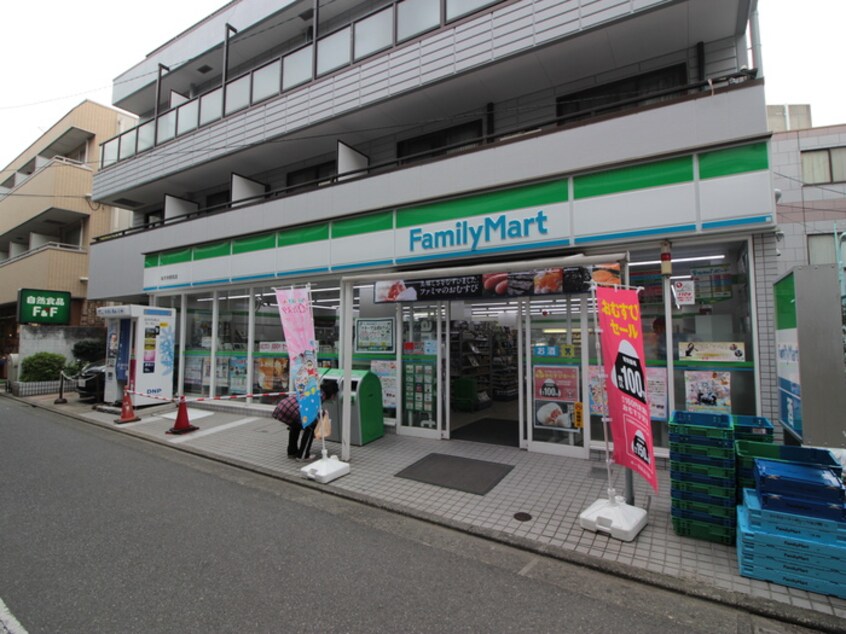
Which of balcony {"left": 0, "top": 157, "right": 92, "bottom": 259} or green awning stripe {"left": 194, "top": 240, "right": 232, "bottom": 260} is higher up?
balcony {"left": 0, "top": 157, "right": 92, "bottom": 259}

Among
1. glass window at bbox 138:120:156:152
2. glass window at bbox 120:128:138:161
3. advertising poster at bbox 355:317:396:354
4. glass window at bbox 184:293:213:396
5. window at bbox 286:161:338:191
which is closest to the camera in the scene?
advertising poster at bbox 355:317:396:354

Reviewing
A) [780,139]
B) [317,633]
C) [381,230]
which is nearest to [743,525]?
[317,633]

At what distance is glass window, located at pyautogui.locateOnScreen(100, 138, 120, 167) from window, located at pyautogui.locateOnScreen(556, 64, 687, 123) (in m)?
16.7

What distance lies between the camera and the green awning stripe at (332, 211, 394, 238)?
8.96 m

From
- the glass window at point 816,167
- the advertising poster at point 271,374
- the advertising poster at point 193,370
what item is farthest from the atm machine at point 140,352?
the glass window at point 816,167

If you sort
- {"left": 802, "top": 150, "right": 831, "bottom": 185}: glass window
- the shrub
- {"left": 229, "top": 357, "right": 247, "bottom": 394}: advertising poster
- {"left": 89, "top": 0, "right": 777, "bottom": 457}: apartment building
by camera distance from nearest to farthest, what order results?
{"left": 89, "top": 0, "right": 777, "bottom": 457}: apartment building → {"left": 229, "top": 357, "right": 247, "bottom": 394}: advertising poster → the shrub → {"left": 802, "top": 150, "right": 831, "bottom": 185}: glass window

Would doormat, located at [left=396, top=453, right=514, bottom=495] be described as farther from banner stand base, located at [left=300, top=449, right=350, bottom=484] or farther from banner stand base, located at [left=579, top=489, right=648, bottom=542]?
banner stand base, located at [left=579, top=489, right=648, bottom=542]

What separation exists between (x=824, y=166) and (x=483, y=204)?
67.2 ft

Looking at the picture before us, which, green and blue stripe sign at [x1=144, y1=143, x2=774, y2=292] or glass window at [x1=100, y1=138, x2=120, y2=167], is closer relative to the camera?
green and blue stripe sign at [x1=144, y1=143, x2=774, y2=292]

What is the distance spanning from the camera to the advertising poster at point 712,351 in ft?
19.5

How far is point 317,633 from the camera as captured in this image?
2.90m

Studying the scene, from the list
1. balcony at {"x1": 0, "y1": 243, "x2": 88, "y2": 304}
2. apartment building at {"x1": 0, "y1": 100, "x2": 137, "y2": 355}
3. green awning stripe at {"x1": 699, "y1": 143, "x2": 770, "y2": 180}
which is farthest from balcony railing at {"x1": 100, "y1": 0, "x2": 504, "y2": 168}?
balcony at {"x1": 0, "y1": 243, "x2": 88, "y2": 304}

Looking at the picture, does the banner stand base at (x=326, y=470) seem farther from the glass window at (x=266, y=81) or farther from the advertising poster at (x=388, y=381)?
the glass window at (x=266, y=81)

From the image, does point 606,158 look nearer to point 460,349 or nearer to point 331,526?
point 460,349
